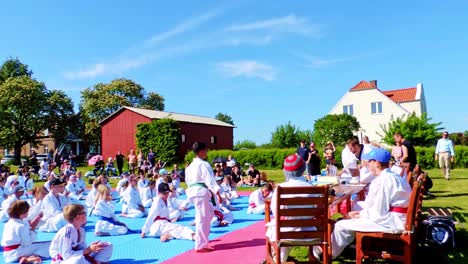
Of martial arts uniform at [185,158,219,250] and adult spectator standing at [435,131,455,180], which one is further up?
adult spectator standing at [435,131,455,180]

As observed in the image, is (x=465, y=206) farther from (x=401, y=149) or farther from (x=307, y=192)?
(x=307, y=192)

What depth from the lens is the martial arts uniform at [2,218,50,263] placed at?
6.24 m

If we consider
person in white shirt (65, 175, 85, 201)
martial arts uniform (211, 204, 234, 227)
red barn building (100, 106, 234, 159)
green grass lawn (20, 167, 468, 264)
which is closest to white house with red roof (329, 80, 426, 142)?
red barn building (100, 106, 234, 159)

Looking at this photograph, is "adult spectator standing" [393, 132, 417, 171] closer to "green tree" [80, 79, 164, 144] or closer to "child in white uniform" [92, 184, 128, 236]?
"child in white uniform" [92, 184, 128, 236]

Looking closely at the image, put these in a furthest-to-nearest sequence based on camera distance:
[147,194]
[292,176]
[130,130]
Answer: [130,130] → [147,194] → [292,176]

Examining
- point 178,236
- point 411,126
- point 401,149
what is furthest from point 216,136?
point 178,236

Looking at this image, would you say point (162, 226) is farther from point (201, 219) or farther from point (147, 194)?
point (147, 194)

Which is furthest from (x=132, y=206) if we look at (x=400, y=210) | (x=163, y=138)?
(x=163, y=138)

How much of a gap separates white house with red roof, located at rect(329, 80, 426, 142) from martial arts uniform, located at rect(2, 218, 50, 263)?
3922 centimetres

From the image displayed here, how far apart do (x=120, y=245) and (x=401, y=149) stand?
26.1 ft

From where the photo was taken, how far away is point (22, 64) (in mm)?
56562

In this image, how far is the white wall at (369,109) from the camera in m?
42.8

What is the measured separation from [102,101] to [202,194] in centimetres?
4797

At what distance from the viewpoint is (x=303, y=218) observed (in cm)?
480
